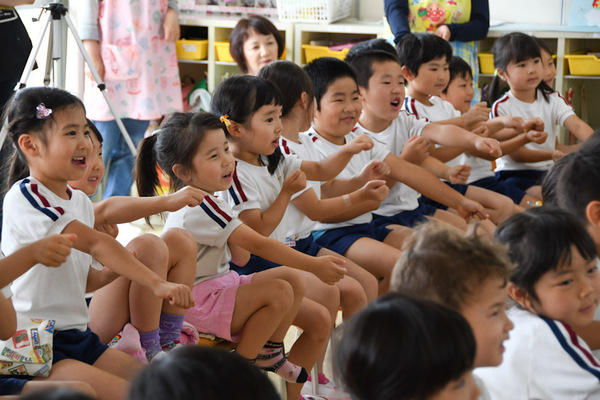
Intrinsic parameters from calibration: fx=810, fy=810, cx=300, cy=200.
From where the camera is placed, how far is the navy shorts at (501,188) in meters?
3.10

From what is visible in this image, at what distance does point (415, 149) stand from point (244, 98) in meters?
0.70

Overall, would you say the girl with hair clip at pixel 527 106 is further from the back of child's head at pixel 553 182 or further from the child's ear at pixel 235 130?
the child's ear at pixel 235 130

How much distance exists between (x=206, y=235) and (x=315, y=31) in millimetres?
2889

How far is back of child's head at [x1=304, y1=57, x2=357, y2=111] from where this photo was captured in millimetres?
2424

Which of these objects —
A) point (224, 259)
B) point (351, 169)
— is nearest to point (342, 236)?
point (351, 169)

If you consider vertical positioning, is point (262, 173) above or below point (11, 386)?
above

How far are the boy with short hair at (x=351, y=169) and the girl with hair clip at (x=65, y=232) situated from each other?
0.77 m

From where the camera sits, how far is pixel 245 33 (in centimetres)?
408

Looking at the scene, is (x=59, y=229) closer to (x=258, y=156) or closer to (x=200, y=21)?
(x=258, y=156)

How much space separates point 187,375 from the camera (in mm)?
761

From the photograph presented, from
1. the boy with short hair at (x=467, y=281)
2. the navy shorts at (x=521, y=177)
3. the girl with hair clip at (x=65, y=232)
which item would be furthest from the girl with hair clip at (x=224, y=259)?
the navy shorts at (x=521, y=177)

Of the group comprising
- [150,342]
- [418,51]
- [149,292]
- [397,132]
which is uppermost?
[418,51]

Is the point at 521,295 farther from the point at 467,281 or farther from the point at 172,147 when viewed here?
the point at 172,147

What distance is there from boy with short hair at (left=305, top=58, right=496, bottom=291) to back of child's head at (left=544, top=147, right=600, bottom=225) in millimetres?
549
